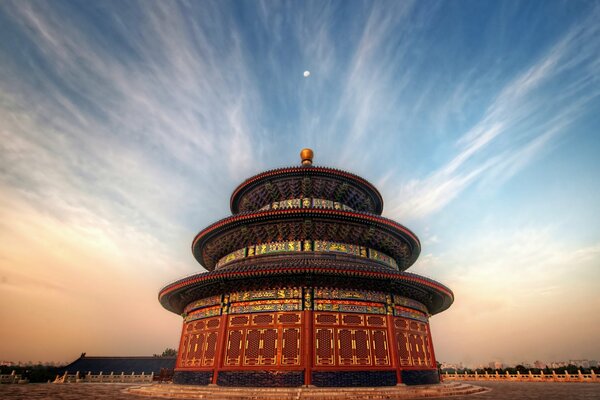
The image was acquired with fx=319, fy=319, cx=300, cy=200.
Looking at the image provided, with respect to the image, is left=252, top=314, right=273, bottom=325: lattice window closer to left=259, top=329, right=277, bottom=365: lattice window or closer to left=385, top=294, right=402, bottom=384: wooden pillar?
left=259, top=329, right=277, bottom=365: lattice window

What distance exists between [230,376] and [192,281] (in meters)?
4.98

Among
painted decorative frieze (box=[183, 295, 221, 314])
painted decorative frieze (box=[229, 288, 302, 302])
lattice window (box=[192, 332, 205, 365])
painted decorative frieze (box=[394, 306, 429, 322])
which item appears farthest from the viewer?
painted decorative frieze (box=[183, 295, 221, 314])

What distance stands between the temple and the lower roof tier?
0.05 meters

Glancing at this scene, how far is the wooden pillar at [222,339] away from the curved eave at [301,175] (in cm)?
861

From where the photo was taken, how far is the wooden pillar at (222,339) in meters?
15.1

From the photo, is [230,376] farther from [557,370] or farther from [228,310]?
[557,370]

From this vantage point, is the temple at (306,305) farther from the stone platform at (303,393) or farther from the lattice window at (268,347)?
the stone platform at (303,393)

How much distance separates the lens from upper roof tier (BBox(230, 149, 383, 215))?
21578 millimetres

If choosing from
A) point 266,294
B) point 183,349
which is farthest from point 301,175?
point 183,349

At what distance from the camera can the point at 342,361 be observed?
14469 millimetres

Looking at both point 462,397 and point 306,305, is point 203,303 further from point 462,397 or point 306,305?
point 462,397

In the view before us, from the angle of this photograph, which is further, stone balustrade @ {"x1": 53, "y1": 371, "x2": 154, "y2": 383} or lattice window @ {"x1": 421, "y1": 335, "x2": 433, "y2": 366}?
stone balustrade @ {"x1": 53, "y1": 371, "x2": 154, "y2": 383}

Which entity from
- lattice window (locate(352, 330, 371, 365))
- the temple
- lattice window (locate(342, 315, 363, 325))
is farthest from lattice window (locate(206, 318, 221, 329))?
lattice window (locate(352, 330, 371, 365))

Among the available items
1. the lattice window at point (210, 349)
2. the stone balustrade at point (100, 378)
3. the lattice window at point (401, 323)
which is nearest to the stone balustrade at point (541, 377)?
the lattice window at point (401, 323)
